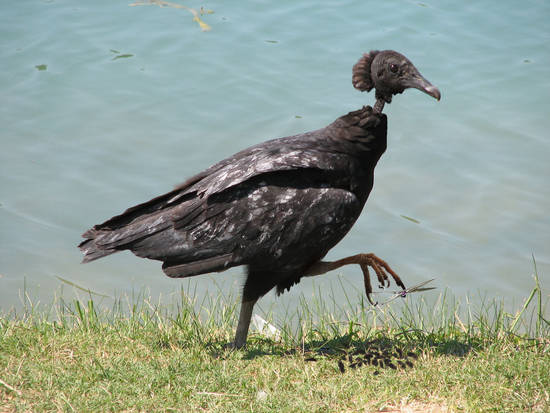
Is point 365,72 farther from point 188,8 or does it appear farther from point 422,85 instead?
point 188,8

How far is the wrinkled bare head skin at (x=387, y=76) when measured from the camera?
468 centimetres

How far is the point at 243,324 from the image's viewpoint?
192 inches

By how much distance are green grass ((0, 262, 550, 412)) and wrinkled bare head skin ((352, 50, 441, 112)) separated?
145cm

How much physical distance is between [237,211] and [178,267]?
1.54 ft

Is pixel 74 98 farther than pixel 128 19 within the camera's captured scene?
No

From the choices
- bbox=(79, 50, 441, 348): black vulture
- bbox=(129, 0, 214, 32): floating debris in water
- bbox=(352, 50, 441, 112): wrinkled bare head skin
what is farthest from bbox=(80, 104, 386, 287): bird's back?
bbox=(129, 0, 214, 32): floating debris in water

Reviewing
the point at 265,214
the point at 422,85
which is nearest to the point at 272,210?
the point at 265,214

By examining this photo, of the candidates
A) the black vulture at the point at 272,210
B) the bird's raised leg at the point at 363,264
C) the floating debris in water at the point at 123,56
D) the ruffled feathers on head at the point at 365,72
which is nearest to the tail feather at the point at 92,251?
the black vulture at the point at 272,210

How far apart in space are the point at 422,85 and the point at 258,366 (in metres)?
1.86

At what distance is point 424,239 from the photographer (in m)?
7.71

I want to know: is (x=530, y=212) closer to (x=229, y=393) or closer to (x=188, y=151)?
(x=188, y=151)

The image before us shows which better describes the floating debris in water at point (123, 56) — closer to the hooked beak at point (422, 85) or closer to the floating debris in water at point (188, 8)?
the floating debris in water at point (188, 8)

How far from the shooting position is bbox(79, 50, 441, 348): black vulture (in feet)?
14.8

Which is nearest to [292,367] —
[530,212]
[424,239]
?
[424,239]
